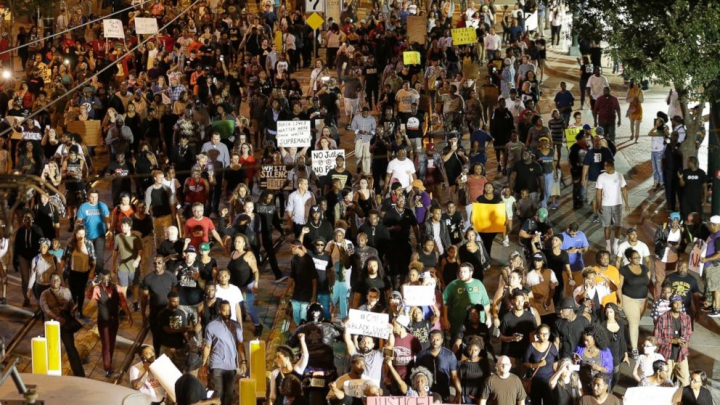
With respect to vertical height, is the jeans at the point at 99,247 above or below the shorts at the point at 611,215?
above

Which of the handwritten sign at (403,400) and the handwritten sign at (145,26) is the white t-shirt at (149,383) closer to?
the handwritten sign at (403,400)

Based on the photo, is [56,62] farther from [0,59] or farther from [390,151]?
[390,151]

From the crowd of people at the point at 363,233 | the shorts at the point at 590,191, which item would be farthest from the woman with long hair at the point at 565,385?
the shorts at the point at 590,191

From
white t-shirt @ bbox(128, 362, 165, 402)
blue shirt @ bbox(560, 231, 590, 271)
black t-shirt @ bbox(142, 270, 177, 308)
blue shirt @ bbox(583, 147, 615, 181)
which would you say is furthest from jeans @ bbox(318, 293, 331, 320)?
blue shirt @ bbox(583, 147, 615, 181)

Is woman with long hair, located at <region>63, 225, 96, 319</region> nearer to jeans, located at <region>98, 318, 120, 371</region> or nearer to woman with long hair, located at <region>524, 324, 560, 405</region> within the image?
jeans, located at <region>98, 318, 120, 371</region>

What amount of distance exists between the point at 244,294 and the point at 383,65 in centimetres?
1536

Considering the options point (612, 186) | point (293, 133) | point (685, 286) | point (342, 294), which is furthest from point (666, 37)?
point (342, 294)

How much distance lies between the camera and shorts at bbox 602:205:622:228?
776 inches

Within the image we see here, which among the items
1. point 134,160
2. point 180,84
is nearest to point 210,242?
point 134,160

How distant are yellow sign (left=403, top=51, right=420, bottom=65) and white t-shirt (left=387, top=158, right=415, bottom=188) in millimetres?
8717

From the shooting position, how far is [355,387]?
13383 millimetres

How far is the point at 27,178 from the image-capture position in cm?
965

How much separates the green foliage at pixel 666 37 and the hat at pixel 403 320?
23.6ft

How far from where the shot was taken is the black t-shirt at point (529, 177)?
2017cm
